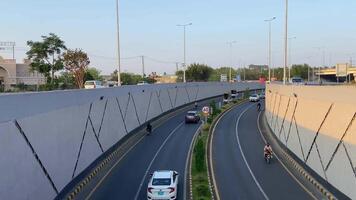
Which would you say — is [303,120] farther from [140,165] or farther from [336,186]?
[140,165]

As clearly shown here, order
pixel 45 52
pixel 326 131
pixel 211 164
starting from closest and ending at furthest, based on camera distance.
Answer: pixel 326 131
pixel 211 164
pixel 45 52

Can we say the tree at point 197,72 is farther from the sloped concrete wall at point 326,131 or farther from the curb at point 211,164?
the sloped concrete wall at point 326,131

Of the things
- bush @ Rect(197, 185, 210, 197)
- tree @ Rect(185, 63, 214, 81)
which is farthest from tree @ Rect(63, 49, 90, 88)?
tree @ Rect(185, 63, 214, 81)

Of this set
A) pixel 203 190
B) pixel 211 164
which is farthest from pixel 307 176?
pixel 203 190

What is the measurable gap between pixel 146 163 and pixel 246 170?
7259 millimetres

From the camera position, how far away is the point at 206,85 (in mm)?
91438

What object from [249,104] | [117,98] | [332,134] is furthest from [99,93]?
[249,104]

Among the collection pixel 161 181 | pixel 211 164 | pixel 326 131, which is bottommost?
pixel 211 164

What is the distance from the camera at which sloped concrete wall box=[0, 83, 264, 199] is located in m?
18.5

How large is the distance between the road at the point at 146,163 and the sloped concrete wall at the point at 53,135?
75.8 inches

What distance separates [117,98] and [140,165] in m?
9.97

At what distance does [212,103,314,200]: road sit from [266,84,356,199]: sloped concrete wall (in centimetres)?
198

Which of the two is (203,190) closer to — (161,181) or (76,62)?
(161,181)

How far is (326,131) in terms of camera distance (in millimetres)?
26375
